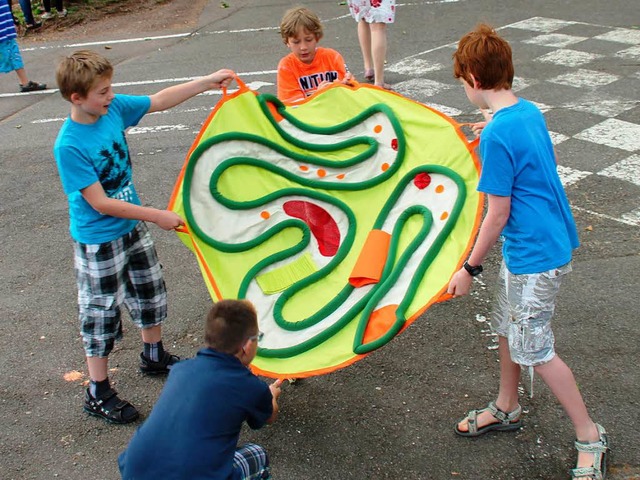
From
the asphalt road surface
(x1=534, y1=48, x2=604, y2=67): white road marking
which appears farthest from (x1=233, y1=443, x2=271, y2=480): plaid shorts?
(x1=534, y1=48, x2=604, y2=67): white road marking

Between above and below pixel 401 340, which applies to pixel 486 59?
above

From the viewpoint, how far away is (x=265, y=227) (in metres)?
4.07

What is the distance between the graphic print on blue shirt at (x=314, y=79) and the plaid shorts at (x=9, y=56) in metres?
5.73

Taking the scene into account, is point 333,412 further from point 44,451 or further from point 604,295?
point 604,295

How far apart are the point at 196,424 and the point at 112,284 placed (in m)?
1.35

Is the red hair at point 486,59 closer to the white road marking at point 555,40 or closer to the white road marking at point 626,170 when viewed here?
the white road marking at point 626,170

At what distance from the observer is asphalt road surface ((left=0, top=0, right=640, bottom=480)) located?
328cm

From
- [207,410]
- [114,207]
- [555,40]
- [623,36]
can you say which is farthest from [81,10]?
[207,410]

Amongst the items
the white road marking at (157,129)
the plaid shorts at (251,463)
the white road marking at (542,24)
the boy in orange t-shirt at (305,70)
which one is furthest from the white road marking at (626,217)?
the white road marking at (542,24)

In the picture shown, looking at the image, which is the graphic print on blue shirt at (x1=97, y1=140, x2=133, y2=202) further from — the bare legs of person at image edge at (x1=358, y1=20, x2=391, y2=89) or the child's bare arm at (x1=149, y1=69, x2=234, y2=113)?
the bare legs of person at image edge at (x1=358, y1=20, x2=391, y2=89)

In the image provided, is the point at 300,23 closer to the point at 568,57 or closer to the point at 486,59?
the point at 486,59

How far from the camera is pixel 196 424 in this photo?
2.39 meters

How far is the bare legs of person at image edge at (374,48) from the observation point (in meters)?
7.51

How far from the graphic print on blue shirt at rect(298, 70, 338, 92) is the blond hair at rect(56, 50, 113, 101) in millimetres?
1633
